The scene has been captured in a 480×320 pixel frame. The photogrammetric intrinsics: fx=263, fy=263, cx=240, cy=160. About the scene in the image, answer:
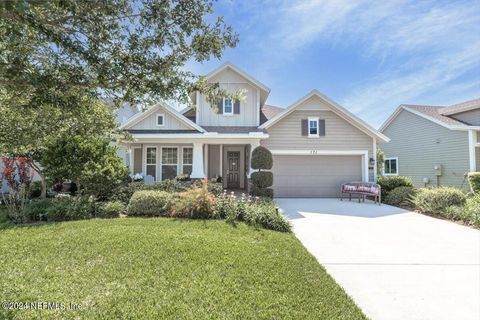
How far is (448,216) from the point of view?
9.46 metres

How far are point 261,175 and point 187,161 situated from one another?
4625 mm

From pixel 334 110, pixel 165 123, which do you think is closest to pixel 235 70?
pixel 165 123

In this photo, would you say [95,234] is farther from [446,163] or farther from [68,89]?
[446,163]

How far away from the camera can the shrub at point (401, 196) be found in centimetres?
1230

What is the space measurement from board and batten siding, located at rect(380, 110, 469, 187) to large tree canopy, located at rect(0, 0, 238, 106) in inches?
683

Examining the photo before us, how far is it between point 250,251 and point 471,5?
384 inches

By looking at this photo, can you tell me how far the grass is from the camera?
3320mm

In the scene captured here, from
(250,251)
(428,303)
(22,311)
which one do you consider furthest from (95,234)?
(428,303)

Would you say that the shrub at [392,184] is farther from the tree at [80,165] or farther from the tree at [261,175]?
the tree at [80,165]

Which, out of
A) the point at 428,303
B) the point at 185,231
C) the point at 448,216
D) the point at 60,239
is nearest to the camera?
the point at 428,303

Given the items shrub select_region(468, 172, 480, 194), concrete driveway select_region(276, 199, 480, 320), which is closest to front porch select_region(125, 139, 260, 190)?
concrete driveway select_region(276, 199, 480, 320)

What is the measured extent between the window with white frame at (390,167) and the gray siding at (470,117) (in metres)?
4.64

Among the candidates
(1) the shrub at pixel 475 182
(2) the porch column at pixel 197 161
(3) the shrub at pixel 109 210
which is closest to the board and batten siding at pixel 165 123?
(2) the porch column at pixel 197 161

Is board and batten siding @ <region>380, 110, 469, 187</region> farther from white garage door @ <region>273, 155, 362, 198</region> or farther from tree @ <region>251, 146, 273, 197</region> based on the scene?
tree @ <region>251, 146, 273, 197</region>
